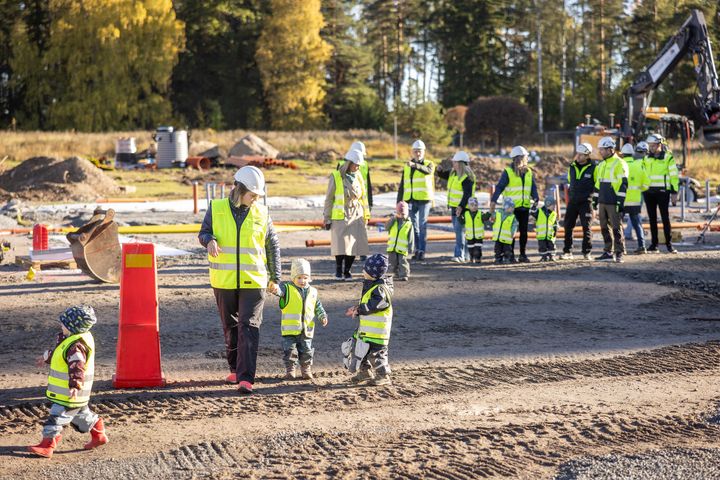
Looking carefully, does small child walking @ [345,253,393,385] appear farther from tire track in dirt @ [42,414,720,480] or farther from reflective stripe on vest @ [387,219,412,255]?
reflective stripe on vest @ [387,219,412,255]

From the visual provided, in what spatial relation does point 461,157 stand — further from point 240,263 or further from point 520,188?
point 240,263

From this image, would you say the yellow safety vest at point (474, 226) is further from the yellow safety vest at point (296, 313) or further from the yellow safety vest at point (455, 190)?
the yellow safety vest at point (296, 313)

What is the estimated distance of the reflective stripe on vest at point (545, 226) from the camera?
17.1m

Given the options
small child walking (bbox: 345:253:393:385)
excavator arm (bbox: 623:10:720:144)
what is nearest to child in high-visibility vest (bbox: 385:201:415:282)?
small child walking (bbox: 345:253:393:385)

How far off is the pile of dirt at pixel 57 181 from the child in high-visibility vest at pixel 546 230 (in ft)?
51.9

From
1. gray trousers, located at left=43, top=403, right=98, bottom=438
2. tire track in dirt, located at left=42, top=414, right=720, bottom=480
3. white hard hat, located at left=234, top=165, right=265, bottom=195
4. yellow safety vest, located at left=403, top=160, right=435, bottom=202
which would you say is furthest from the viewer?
yellow safety vest, located at left=403, top=160, right=435, bottom=202

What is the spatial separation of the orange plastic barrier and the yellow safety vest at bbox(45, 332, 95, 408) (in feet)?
4.98

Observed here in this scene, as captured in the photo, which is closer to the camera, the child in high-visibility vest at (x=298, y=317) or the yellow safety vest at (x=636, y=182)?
the child in high-visibility vest at (x=298, y=317)

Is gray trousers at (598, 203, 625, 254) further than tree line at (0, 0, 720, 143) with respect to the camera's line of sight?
No

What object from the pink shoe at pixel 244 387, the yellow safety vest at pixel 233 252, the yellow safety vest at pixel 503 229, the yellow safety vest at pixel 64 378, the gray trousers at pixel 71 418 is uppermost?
the yellow safety vest at pixel 233 252

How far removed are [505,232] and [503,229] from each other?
0.29 feet

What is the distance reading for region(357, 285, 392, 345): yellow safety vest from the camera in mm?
8828

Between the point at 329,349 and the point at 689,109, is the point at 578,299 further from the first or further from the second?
the point at 689,109

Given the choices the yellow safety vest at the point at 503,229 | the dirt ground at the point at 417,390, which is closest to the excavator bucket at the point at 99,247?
the dirt ground at the point at 417,390
